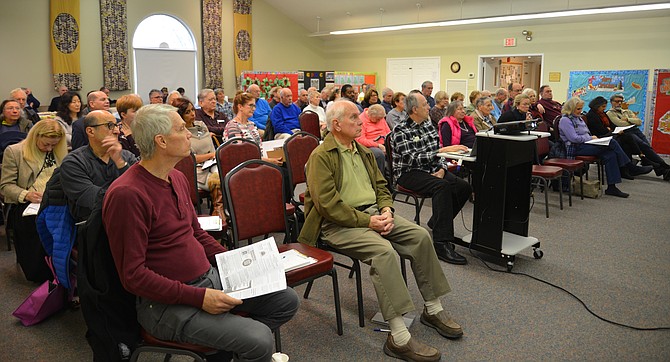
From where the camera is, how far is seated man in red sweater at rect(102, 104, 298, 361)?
163 cm

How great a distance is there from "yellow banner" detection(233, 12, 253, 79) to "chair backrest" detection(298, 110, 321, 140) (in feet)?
22.7

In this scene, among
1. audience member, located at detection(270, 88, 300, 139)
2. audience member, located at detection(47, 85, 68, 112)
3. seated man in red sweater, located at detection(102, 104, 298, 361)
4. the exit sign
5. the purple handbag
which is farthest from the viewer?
the exit sign

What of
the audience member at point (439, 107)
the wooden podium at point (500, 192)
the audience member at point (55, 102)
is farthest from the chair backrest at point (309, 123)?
the audience member at point (55, 102)

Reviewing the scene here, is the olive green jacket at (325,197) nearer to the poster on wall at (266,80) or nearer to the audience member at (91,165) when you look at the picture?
the audience member at (91,165)

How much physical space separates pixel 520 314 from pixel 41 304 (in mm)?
2710

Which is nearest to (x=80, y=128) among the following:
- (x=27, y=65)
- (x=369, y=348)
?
(x=369, y=348)

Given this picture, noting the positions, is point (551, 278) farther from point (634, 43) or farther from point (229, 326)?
point (634, 43)

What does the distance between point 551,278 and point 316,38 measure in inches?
506

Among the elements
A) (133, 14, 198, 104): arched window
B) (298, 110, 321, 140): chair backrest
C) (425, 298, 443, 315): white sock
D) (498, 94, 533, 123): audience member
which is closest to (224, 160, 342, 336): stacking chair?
(425, 298, 443, 315): white sock

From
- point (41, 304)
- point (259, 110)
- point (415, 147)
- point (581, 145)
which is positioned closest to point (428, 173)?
point (415, 147)

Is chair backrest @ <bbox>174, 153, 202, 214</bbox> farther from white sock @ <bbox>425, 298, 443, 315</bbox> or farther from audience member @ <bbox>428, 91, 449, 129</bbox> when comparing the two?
audience member @ <bbox>428, 91, 449, 129</bbox>

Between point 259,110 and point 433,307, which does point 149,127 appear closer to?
point 433,307

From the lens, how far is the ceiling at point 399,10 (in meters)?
10.0

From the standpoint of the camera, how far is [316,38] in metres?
→ 15.1
